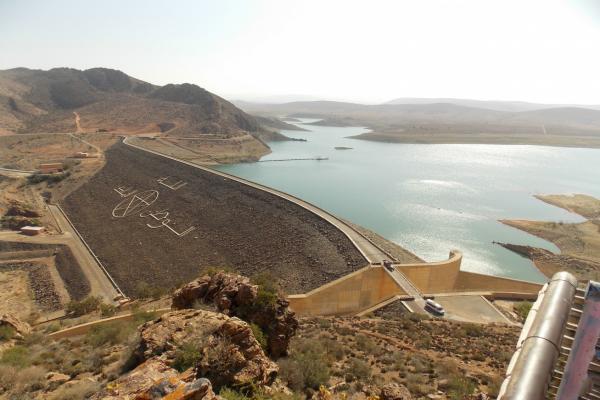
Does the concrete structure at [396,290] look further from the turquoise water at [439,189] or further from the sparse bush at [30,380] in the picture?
the sparse bush at [30,380]

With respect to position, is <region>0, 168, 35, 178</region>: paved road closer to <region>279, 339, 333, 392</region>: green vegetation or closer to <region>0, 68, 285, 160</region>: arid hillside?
<region>0, 68, 285, 160</region>: arid hillside

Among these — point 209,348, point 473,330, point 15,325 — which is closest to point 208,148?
point 15,325

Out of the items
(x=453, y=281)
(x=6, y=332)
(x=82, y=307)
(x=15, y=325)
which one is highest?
(x=6, y=332)

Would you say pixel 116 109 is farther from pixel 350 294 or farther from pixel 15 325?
pixel 350 294

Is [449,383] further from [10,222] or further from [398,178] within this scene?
[398,178]

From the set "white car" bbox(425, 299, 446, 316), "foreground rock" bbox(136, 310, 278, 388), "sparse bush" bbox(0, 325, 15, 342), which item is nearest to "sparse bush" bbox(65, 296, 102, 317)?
"sparse bush" bbox(0, 325, 15, 342)

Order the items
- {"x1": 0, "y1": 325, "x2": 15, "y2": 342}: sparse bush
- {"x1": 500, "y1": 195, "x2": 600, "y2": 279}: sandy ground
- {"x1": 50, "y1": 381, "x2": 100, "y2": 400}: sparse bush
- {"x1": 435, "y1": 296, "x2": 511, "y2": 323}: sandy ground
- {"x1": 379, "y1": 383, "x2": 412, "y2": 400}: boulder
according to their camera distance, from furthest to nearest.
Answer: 1. {"x1": 500, "y1": 195, "x2": 600, "y2": 279}: sandy ground
2. {"x1": 435, "y1": 296, "x2": 511, "y2": 323}: sandy ground
3. {"x1": 0, "y1": 325, "x2": 15, "y2": 342}: sparse bush
4. {"x1": 50, "y1": 381, "x2": 100, "y2": 400}: sparse bush
5. {"x1": 379, "y1": 383, "x2": 412, "y2": 400}: boulder
